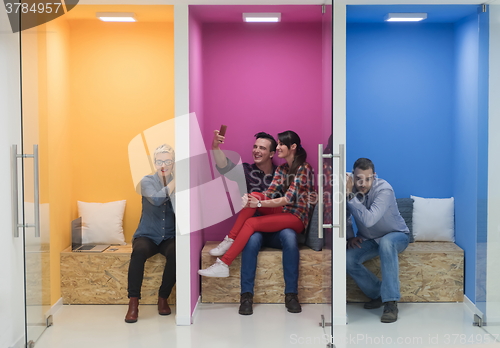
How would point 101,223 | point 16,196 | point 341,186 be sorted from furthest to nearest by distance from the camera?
point 101,223 → point 341,186 → point 16,196

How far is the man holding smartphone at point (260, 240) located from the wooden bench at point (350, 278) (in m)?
0.09

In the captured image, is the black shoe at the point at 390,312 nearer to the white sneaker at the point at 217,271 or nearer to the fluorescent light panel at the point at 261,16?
the white sneaker at the point at 217,271

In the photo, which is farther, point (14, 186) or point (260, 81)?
point (260, 81)

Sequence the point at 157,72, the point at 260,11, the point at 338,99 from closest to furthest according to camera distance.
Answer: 1. the point at 338,99
2. the point at 260,11
3. the point at 157,72

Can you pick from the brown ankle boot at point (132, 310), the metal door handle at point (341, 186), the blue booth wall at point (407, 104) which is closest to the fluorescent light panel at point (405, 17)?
the blue booth wall at point (407, 104)

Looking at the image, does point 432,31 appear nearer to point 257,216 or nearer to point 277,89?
point 277,89

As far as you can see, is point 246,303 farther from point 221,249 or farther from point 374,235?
point 374,235

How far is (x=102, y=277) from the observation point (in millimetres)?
4035

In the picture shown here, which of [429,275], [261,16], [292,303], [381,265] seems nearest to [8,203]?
[292,303]

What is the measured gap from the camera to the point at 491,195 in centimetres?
314

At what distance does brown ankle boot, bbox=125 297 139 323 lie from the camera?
146 inches

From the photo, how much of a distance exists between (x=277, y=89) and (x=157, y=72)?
1035 millimetres

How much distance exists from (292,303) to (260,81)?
6.12 feet

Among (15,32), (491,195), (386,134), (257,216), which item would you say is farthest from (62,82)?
(491,195)
